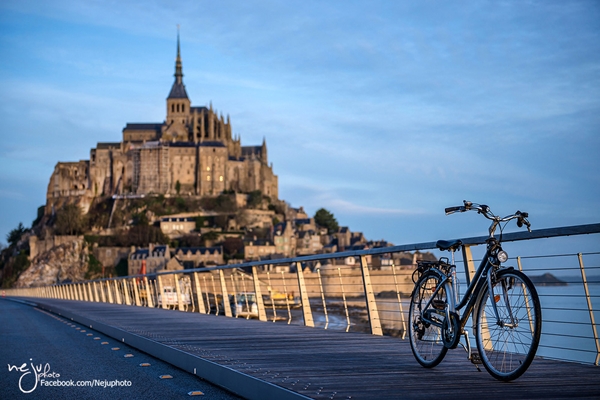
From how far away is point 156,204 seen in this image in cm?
10681

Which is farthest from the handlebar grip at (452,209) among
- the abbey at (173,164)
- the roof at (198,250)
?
the abbey at (173,164)

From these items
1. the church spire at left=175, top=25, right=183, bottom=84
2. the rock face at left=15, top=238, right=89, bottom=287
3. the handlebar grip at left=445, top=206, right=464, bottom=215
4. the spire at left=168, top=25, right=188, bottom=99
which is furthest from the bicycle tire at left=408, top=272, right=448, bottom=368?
the church spire at left=175, top=25, right=183, bottom=84

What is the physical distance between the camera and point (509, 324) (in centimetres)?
409

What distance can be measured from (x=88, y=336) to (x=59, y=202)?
112 metres

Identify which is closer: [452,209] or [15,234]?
[452,209]

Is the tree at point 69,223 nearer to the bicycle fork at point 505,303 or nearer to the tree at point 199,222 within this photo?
the tree at point 199,222

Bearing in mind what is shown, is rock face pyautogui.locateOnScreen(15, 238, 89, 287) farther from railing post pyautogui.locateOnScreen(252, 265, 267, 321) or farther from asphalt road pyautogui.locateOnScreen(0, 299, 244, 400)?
asphalt road pyautogui.locateOnScreen(0, 299, 244, 400)

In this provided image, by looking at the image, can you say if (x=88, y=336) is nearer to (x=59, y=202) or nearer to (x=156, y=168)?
(x=156, y=168)

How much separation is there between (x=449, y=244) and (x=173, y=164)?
350 feet

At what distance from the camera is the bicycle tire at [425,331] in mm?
5004

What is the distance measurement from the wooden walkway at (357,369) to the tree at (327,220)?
118 m

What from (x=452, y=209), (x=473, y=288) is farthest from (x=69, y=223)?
(x=473, y=288)

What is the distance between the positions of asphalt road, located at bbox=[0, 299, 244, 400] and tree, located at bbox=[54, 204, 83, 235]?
102m

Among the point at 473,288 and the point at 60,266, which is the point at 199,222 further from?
the point at 473,288
